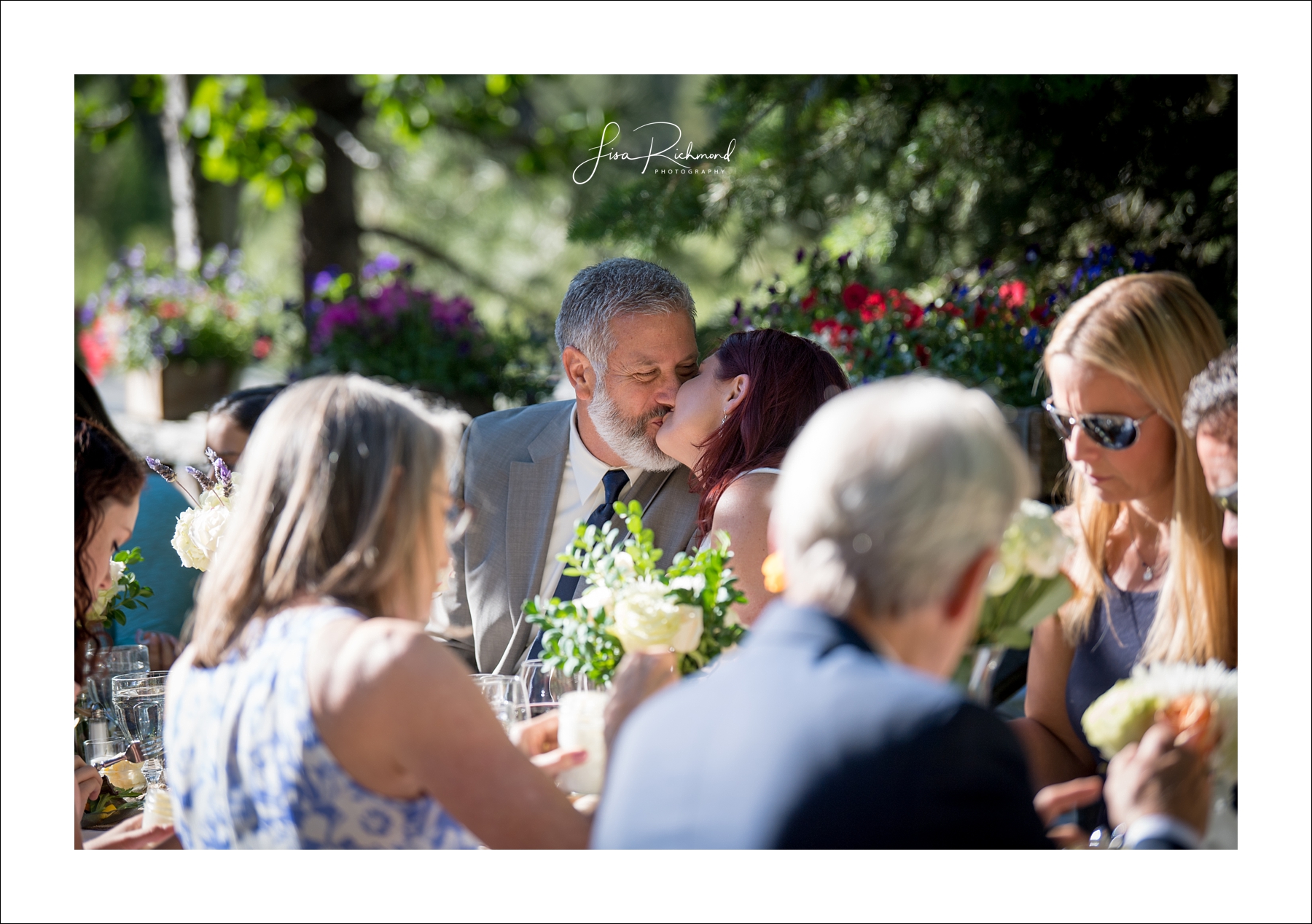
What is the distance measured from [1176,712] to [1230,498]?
1.50 feet

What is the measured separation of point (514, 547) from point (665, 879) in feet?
5.09

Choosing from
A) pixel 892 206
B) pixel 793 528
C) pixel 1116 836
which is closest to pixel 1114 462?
pixel 1116 836

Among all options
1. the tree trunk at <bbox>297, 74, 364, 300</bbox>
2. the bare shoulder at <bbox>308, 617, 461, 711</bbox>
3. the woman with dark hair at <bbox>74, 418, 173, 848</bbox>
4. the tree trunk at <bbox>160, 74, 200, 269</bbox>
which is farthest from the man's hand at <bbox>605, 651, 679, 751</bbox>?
the tree trunk at <bbox>160, 74, 200, 269</bbox>

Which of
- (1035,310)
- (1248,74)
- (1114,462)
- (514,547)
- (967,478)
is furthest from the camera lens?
(1035,310)

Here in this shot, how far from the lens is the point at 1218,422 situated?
1.74 m

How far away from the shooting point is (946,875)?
1.37 m

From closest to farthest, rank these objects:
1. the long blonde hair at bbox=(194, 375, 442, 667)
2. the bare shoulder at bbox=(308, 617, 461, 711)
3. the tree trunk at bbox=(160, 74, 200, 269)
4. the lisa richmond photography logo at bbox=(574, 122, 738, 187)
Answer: the bare shoulder at bbox=(308, 617, 461, 711)
the long blonde hair at bbox=(194, 375, 442, 667)
the lisa richmond photography logo at bbox=(574, 122, 738, 187)
the tree trunk at bbox=(160, 74, 200, 269)

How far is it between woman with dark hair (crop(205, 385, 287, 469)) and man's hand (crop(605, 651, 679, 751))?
2.06 meters

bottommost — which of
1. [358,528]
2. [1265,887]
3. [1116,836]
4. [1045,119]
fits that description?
[1265,887]

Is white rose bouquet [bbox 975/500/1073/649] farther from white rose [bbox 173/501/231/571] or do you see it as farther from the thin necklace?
white rose [bbox 173/501/231/571]

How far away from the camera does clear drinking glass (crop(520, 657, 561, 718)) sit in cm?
188

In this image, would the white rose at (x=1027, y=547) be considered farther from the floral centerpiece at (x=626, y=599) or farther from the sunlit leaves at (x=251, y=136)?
the sunlit leaves at (x=251, y=136)

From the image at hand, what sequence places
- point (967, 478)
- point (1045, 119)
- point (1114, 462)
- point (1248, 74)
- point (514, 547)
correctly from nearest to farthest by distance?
1. point (967, 478)
2. point (1114, 462)
3. point (1248, 74)
4. point (514, 547)
5. point (1045, 119)

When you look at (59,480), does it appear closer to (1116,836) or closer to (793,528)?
(793,528)
